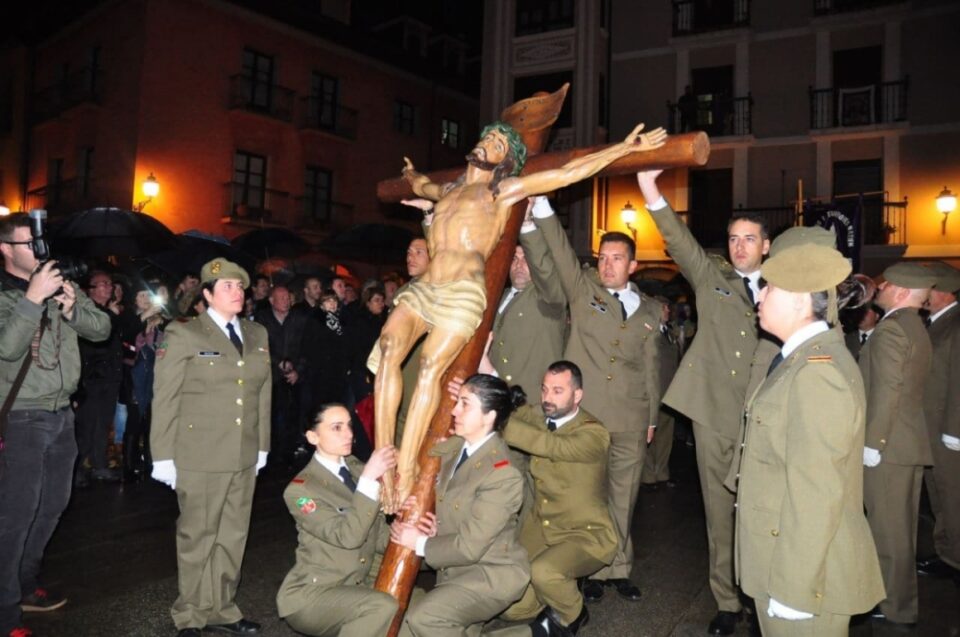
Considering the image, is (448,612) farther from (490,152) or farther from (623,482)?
(490,152)

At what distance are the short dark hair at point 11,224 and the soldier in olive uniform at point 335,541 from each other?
2058 mm

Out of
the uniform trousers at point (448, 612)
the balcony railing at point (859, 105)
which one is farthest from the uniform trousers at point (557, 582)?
the balcony railing at point (859, 105)

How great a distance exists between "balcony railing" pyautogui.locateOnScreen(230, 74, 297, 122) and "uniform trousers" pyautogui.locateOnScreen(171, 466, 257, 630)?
1790 centimetres

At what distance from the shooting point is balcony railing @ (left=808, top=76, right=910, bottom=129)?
18.6 metres

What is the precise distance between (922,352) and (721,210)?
1634cm

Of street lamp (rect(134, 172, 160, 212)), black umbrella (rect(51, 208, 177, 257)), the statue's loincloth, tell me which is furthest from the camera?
street lamp (rect(134, 172, 160, 212))

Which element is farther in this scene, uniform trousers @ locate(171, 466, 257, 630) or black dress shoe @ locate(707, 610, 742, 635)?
black dress shoe @ locate(707, 610, 742, 635)

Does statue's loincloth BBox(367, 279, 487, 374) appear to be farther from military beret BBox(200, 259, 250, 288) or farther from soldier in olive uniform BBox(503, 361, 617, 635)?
military beret BBox(200, 259, 250, 288)

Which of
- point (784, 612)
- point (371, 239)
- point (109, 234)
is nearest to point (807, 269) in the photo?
point (784, 612)

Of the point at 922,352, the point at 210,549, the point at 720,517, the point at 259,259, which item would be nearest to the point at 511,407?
the point at 720,517

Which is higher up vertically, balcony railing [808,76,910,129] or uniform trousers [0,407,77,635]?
balcony railing [808,76,910,129]

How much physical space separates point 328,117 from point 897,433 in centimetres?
2089

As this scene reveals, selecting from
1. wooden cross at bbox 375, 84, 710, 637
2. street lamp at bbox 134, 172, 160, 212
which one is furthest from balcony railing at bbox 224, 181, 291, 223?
wooden cross at bbox 375, 84, 710, 637

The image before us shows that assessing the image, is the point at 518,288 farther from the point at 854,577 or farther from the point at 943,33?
the point at 943,33
